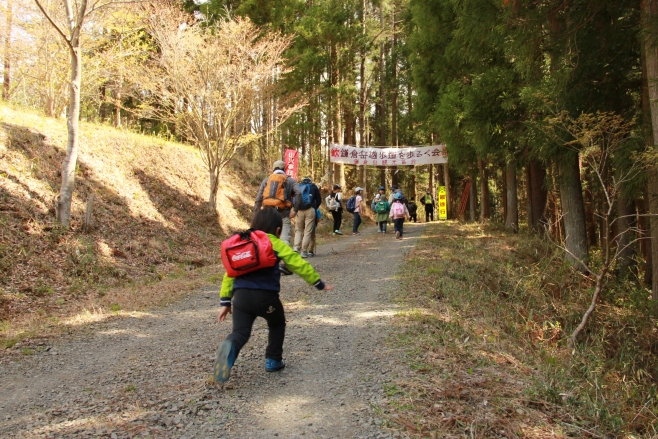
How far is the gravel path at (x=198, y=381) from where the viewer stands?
10.3 ft

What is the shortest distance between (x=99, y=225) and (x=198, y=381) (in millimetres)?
7847

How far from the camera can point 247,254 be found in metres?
3.61

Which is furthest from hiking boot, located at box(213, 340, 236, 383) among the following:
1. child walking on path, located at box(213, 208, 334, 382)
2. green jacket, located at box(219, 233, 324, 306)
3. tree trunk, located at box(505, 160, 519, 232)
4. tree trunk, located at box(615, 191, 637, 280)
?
tree trunk, located at box(505, 160, 519, 232)

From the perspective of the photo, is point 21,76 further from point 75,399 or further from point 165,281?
point 75,399

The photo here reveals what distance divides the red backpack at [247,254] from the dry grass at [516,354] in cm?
140

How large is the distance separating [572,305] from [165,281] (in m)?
7.10

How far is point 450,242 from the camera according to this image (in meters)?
13.0

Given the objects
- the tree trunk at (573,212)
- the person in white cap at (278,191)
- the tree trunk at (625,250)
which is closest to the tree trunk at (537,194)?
the tree trunk at (625,250)

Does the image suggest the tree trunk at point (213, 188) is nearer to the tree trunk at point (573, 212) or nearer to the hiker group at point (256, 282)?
the tree trunk at point (573, 212)

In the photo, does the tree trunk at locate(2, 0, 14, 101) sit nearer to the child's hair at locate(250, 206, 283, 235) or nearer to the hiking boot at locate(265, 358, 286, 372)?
the child's hair at locate(250, 206, 283, 235)

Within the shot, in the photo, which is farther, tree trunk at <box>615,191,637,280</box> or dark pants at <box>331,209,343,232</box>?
dark pants at <box>331,209,343,232</box>

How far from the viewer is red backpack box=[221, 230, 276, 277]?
361cm

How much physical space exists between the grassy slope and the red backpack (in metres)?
3.24

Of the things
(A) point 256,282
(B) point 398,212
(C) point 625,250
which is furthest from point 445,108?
(A) point 256,282
